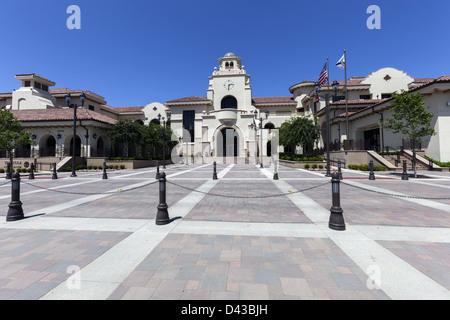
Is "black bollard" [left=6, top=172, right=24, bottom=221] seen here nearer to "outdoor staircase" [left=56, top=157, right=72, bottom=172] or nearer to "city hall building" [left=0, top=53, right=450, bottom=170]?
"city hall building" [left=0, top=53, right=450, bottom=170]

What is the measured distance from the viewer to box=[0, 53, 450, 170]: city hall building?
23828 mm

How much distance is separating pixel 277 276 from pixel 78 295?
8.04ft

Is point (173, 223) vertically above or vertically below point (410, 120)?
below

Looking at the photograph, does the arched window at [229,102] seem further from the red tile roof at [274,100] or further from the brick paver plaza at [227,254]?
the brick paver plaza at [227,254]

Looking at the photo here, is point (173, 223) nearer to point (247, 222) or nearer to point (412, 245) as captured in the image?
point (247, 222)

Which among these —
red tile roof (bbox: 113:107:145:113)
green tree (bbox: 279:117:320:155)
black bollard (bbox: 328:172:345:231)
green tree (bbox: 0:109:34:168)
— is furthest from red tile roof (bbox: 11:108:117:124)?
black bollard (bbox: 328:172:345:231)

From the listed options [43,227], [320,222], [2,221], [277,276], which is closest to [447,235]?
[320,222]

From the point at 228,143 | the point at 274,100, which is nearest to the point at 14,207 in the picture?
the point at 228,143

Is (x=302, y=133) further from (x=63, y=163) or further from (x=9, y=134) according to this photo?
(x=9, y=134)

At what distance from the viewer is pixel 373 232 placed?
4.19 meters

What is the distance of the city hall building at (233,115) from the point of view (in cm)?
2383

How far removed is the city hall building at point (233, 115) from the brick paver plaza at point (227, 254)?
13.4 m

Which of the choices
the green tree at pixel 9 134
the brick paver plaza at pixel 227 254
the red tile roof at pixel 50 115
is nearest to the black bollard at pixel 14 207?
the brick paver plaza at pixel 227 254
